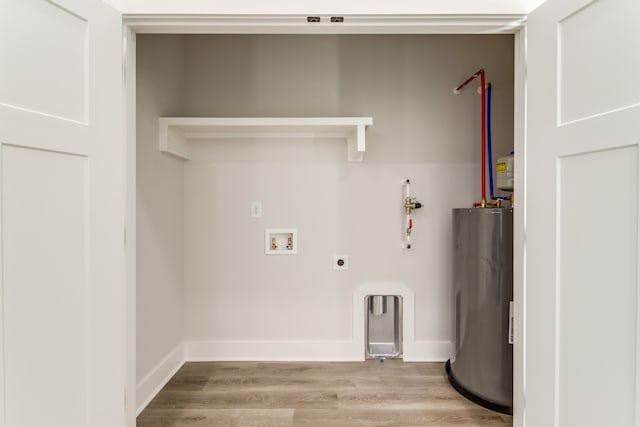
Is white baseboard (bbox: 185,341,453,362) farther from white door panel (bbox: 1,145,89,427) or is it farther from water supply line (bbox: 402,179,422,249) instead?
white door panel (bbox: 1,145,89,427)

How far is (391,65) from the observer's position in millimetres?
2480

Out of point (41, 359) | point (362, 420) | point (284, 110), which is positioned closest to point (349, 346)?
point (362, 420)

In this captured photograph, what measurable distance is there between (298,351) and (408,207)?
47.4 inches

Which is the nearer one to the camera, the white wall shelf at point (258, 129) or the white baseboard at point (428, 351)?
the white wall shelf at point (258, 129)

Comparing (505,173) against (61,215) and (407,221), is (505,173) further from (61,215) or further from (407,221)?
(61,215)

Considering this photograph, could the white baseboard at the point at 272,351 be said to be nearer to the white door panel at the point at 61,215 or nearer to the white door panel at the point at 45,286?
the white door panel at the point at 61,215

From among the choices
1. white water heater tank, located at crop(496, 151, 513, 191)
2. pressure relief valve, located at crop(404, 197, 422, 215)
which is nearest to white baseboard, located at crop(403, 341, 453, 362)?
pressure relief valve, located at crop(404, 197, 422, 215)

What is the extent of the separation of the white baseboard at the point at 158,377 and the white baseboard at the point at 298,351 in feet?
0.35

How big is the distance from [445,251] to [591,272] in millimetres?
1464

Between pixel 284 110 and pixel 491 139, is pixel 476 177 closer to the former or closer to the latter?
pixel 491 139

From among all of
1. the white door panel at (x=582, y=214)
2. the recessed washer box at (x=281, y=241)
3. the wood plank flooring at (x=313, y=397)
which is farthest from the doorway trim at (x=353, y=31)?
the recessed washer box at (x=281, y=241)

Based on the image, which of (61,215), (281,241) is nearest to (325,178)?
(281,241)

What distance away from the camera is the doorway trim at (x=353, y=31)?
51.4 inches

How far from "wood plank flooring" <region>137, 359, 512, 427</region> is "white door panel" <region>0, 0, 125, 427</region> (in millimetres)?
684
